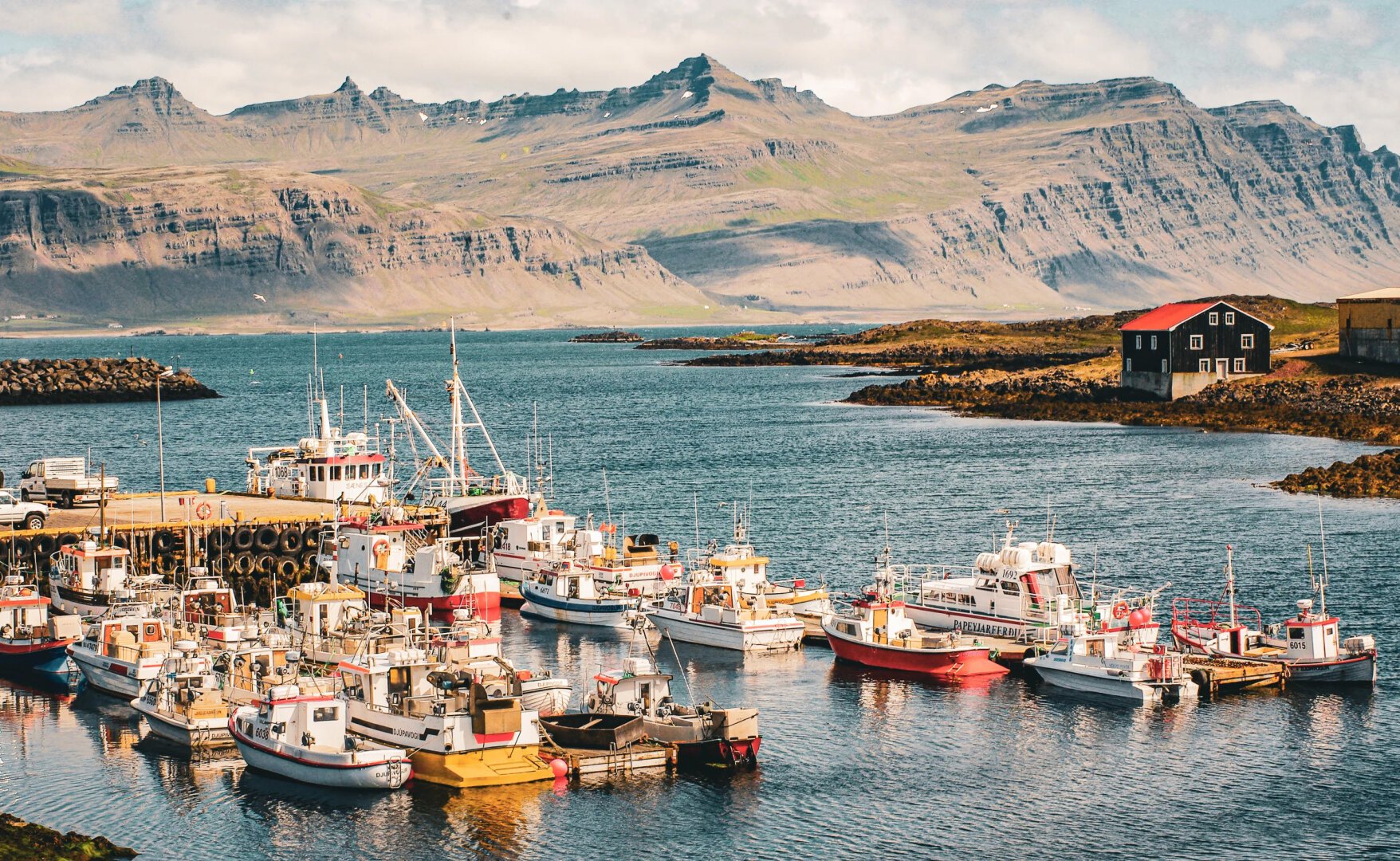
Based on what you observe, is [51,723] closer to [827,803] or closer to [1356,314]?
[827,803]

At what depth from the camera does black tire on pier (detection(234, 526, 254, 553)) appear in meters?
73.2

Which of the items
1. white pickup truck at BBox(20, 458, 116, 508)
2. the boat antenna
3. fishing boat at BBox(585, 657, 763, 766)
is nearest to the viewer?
fishing boat at BBox(585, 657, 763, 766)

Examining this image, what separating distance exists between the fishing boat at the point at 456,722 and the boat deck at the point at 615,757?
23.2 inches

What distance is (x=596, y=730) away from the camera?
151 ft

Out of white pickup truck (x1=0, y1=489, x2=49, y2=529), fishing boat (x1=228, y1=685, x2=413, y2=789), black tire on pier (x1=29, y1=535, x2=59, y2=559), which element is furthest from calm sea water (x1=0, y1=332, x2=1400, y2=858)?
white pickup truck (x1=0, y1=489, x2=49, y2=529)

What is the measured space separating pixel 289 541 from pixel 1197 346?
8944 centimetres

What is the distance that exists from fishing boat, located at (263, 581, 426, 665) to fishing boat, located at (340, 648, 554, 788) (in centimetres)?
266

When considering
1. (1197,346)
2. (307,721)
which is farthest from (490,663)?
(1197,346)

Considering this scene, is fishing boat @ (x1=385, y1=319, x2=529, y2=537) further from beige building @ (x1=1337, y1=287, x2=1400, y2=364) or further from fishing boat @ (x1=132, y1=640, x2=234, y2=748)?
beige building @ (x1=1337, y1=287, x2=1400, y2=364)

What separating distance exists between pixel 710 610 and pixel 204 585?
1675 centimetres

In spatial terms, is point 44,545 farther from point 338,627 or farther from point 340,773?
point 340,773

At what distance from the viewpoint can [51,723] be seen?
2034 inches

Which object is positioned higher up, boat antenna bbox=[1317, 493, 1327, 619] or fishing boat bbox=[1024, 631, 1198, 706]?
boat antenna bbox=[1317, 493, 1327, 619]

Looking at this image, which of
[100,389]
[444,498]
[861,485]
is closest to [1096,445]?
[861,485]
